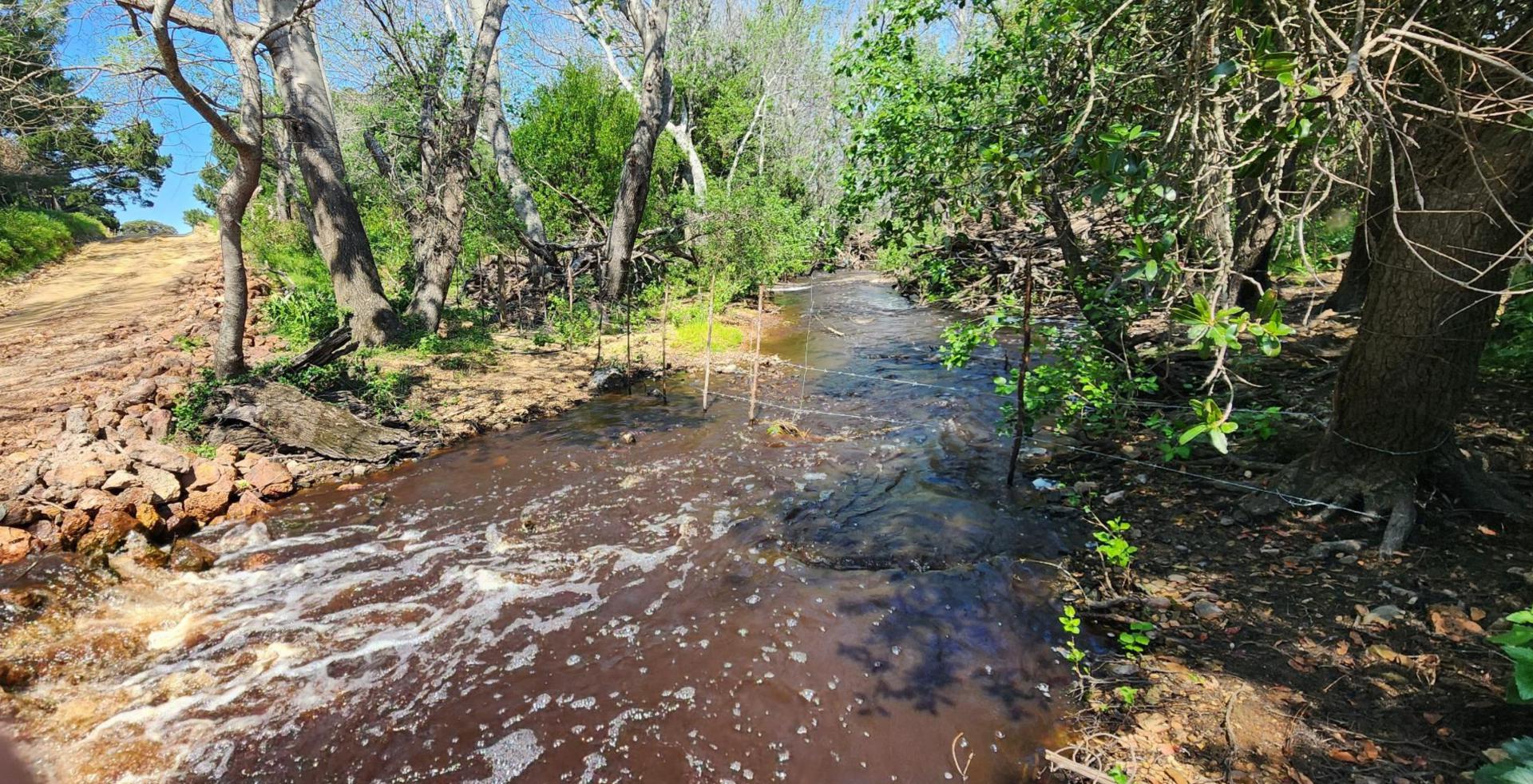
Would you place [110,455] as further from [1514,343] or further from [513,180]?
[1514,343]

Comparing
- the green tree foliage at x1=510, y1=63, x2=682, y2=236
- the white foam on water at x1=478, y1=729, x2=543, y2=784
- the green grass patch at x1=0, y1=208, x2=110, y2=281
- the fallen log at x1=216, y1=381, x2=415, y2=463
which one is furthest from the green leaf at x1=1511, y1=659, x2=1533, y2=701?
the green grass patch at x1=0, y1=208, x2=110, y2=281

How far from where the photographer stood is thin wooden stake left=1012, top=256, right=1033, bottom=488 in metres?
4.89

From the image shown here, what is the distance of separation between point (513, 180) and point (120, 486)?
11172 millimetres

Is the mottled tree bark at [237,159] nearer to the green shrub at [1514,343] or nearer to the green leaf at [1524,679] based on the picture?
the green leaf at [1524,679]

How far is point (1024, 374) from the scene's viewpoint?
214 inches

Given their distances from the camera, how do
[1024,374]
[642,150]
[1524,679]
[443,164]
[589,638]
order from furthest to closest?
[642,150] → [443,164] → [1024,374] → [589,638] → [1524,679]

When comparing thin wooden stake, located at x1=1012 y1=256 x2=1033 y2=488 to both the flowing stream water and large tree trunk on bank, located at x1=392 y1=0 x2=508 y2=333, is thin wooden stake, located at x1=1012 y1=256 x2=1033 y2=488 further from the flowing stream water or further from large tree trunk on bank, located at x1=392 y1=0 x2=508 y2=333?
large tree trunk on bank, located at x1=392 y1=0 x2=508 y2=333

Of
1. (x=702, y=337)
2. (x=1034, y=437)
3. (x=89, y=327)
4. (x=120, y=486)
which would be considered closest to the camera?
(x=120, y=486)

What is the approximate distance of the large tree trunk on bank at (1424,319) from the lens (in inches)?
123

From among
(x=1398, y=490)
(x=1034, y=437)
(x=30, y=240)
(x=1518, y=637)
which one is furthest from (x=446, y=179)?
(x=30, y=240)

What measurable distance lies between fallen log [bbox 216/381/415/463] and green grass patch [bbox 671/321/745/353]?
661 cm

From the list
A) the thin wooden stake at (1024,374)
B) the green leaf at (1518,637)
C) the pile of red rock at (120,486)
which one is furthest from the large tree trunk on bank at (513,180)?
the green leaf at (1518,637)

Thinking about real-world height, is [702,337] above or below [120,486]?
above

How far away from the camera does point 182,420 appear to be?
627cm
